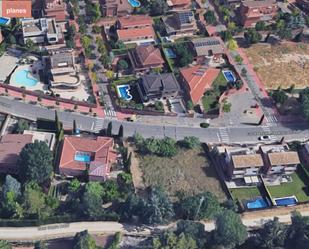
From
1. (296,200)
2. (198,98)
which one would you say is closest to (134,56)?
(198,98)

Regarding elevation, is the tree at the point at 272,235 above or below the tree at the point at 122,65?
below

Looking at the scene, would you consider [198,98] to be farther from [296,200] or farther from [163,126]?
[296,200]

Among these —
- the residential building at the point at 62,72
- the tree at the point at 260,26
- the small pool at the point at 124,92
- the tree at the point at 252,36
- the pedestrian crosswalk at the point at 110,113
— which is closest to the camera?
the pedestrian crosswalk at the point at 110,113

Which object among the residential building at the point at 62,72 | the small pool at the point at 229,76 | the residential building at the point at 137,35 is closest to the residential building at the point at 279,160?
the small pool at the point at 229,76

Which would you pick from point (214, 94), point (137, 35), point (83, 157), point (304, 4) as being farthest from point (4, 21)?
point (304, 4)

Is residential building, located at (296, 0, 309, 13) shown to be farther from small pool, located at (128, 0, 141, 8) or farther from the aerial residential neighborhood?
small pool, located at (128, 0, 141, 8)

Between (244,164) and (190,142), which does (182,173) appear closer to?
(190,142)

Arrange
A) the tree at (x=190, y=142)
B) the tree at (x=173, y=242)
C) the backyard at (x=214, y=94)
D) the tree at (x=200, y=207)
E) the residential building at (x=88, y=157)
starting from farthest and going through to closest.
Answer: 1. the backyard at (x=214, y=94)
2. the tree at (x=190, y=142)
3. the residential building at (x=88, y=157)
4. the tree at (x=200, y=207)
5. the tree at (x=173, y=242)

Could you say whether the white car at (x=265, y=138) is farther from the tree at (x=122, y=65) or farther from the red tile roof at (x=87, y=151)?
the tree at (x=122, y=65)
